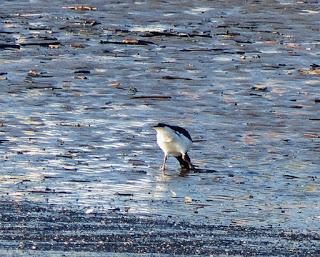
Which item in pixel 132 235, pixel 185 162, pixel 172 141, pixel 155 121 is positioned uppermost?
pixel 132 235

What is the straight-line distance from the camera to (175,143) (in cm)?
1473

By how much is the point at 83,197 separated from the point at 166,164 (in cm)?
291

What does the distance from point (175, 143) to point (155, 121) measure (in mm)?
2587

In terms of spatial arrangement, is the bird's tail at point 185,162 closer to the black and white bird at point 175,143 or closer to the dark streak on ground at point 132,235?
the black and white bird at point 175,143

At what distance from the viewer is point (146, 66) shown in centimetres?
2136

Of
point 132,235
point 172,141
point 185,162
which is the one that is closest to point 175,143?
point 172,141

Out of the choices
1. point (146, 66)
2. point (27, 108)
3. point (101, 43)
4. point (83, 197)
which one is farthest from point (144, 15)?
point (83, 197)

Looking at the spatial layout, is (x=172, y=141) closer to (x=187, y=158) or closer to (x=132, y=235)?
(x=187, y=158)

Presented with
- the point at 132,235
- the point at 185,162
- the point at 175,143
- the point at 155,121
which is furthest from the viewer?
the point at 155,121

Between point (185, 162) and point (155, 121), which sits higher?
point (185, 162)

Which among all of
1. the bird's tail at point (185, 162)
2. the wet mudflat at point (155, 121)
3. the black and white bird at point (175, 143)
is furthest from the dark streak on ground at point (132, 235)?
the black and white bird at point (175, 143)

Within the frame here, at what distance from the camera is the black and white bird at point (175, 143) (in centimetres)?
1481

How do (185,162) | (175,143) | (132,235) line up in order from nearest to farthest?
(132,235), (175,143), (185,162)

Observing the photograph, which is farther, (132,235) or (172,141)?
(172,141)
